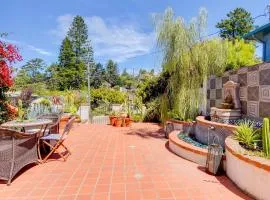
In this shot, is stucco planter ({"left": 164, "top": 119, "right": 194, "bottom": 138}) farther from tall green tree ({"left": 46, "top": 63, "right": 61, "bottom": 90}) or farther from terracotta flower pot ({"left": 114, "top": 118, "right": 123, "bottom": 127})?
tall green tree ({"left": 46, "top": 63, "right": 61, "bottom": 90})

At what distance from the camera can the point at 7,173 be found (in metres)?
4.20

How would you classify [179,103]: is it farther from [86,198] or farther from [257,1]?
[257,1]

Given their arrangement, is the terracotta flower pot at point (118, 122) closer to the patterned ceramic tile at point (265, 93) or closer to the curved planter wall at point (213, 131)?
the curved planter wall at point (213, 131)

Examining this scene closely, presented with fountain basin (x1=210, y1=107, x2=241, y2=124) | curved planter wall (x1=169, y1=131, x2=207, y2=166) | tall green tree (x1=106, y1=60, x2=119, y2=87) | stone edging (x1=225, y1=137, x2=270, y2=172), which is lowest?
curved planter wall (x1=169, y1=131, x2=207, y2=166)

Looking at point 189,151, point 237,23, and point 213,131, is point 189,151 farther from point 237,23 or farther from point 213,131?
point 237,23

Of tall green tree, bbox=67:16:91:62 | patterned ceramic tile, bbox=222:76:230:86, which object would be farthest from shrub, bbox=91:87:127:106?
tall green tree, bbox=67:16:91:62

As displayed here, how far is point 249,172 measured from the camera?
3.52 metres

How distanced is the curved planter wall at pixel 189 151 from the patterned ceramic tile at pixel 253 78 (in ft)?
6.84

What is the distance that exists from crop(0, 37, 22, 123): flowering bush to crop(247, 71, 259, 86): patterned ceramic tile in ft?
19.9

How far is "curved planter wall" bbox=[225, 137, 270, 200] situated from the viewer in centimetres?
322

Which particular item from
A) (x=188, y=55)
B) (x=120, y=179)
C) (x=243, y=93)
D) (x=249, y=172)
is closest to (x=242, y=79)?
(x=243, y=93)

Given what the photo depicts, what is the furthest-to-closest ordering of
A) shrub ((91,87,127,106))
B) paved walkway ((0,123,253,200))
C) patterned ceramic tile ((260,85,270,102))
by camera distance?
1. shrub ((91,87,127,106))
2. patterned ceramic tile ((260,85,270,102))
3. paved walkway ((0,123,253,200))

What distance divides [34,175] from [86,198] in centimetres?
158

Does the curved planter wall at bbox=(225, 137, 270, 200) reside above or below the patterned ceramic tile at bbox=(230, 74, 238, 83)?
below
